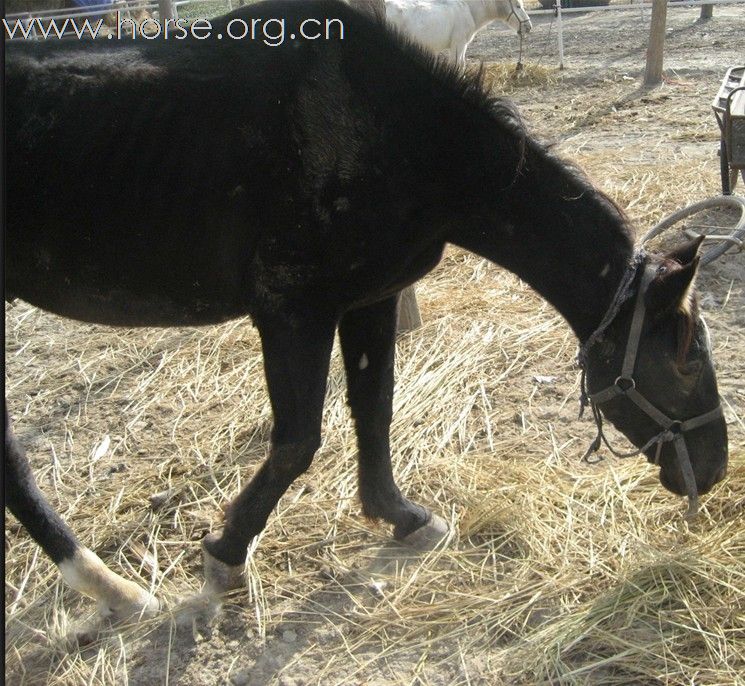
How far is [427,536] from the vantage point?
3.51 m

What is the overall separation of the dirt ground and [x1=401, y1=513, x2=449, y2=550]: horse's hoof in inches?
2.6

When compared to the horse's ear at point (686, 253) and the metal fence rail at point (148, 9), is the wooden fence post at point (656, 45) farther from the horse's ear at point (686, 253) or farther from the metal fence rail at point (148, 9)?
the horse's ear at point (686, 253)

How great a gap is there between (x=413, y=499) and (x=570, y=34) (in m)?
15.7

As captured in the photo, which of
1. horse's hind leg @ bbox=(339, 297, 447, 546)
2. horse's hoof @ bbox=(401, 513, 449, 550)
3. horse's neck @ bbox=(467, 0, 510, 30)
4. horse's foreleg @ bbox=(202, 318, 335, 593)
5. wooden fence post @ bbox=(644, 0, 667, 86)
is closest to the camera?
horse's foreleg @ bbox=(202, 318, 335, 593)

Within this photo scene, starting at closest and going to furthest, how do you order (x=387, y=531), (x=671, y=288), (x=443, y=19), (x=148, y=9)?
Answer: (x=671, y=288) → (x=387, y=531) → (x=148, y=9) → (x=443, y=19)

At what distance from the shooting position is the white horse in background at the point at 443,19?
12.6 metres

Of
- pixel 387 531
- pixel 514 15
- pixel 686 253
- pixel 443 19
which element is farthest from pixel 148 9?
pixel 686 253

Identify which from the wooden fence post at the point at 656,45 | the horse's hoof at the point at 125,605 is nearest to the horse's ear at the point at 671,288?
the horse's hoof at the point at 125,605

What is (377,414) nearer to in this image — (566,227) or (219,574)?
(219,574)

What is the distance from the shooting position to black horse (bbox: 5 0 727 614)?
2744mm

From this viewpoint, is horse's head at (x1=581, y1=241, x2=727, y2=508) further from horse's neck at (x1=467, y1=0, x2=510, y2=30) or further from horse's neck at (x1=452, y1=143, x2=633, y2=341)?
horse's neck at (x1=467, y1=0, x2=510, y2=30)

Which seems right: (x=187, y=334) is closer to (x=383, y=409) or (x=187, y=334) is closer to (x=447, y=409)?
(x=447, y=409)

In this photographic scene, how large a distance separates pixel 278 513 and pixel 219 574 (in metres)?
0.55

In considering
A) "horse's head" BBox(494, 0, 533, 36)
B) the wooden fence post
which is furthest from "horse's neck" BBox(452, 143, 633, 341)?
"horse's head" BBox(494, 0, 533, 36)
